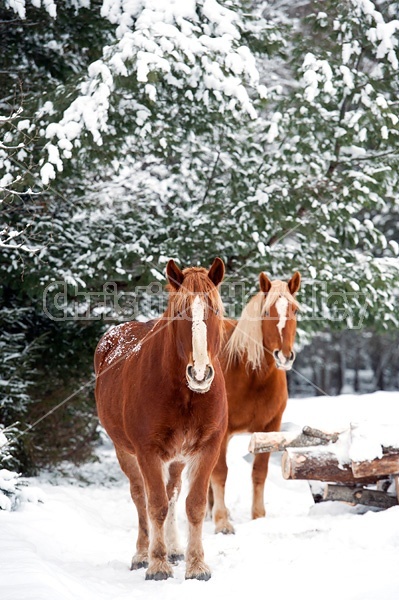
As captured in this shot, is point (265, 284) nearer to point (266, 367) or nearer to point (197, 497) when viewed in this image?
point (266, 367)

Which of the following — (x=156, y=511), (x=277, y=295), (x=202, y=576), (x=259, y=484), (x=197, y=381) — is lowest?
(x=259, y=484)

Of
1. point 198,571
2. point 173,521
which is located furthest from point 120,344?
point 198,571

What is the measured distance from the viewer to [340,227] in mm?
9875

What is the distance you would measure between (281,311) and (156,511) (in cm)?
295

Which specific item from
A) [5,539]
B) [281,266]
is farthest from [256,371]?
[5,539]

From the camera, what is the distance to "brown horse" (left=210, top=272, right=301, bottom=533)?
23.2 ft

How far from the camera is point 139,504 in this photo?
5.51m

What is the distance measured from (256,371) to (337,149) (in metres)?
4.23

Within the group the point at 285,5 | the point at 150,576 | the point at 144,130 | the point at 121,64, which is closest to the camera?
the point at 150,576

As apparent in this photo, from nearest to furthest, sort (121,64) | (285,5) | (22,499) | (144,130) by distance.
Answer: (22,499), (121,64), (144,130), (285,5)

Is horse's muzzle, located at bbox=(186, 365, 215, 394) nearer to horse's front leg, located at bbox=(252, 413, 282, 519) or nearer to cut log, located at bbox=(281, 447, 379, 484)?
cut log, located at bbox=(281, 447, 379, 484)

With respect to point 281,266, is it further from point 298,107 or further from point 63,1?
point 63,1

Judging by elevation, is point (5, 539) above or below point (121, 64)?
below

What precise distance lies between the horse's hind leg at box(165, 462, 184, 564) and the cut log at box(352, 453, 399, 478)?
4.87 ft
